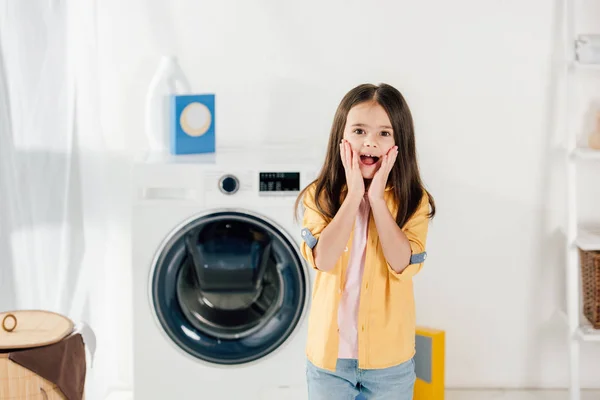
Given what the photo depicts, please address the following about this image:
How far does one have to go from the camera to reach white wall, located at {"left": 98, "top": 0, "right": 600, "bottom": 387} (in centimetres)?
301

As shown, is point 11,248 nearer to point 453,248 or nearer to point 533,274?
point 453,248

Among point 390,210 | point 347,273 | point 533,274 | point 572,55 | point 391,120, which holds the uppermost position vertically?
point 572,55

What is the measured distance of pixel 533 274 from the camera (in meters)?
3.11

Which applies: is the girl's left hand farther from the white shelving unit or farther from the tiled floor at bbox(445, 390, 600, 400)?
the tiled floor at bbox(445, 390, 600, 400)

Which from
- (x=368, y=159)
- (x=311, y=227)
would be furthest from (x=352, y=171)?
(x=311, y=227)

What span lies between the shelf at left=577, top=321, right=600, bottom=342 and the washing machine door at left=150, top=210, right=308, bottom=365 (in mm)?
1003

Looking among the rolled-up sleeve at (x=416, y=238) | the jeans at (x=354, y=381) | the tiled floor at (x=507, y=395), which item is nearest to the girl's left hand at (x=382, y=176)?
the rolled-up sleeve at (x=416, y=238)

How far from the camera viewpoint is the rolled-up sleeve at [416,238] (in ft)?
6.32

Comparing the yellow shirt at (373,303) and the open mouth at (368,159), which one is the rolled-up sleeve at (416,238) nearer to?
the yellow shirt at (373,303)

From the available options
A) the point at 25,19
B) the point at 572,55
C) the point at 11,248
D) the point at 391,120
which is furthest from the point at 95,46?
the point at 572,55

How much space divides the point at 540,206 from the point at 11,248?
182cm

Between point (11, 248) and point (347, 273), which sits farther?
point (11, 248)

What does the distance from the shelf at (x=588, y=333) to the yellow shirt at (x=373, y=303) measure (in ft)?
3.57

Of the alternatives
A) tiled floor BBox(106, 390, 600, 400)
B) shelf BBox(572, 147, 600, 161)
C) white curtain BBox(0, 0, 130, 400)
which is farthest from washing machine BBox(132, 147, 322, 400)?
shelf BBox(572, 147, 600, 161)
